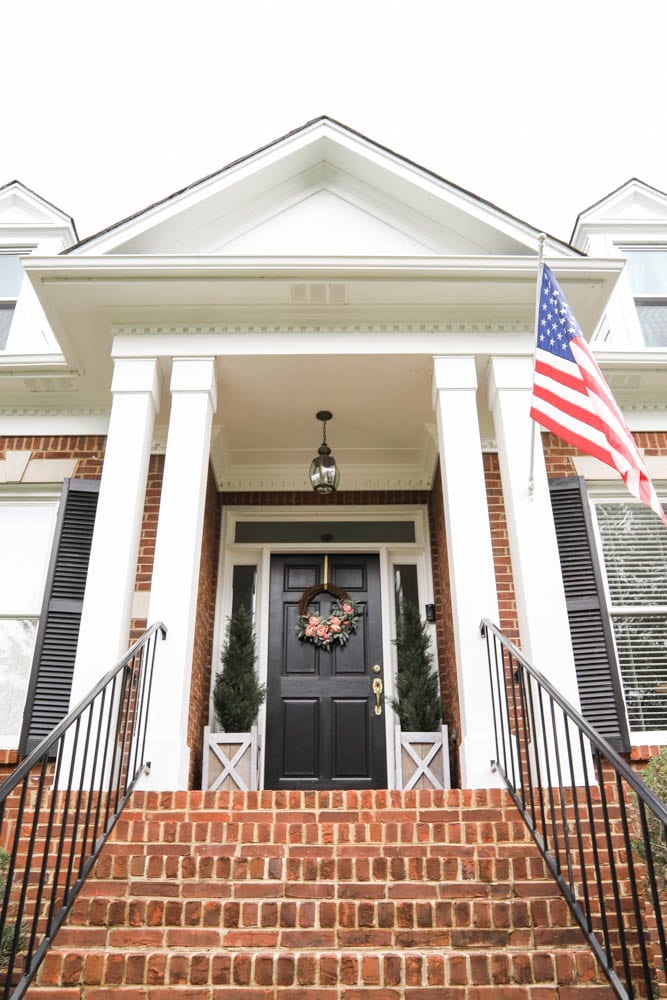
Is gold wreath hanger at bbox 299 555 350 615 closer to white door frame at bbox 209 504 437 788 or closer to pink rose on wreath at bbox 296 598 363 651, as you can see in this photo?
pink rose on wreath at bbox 296 598 363 651

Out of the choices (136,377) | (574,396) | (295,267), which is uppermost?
(295,267)

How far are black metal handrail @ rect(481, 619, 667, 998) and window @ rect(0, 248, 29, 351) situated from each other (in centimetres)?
516

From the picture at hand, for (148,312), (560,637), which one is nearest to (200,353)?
(148,312)

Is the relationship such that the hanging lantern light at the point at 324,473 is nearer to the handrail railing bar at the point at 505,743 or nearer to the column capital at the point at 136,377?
the column capital at the point at 136,377

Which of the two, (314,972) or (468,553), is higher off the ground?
(468,553)

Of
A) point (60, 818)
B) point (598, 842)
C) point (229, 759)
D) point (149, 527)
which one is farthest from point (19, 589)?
point (598, 842)

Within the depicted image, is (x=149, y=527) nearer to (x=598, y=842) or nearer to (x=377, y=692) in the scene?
(x=377, y=692)

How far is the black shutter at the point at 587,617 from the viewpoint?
5.18 meters

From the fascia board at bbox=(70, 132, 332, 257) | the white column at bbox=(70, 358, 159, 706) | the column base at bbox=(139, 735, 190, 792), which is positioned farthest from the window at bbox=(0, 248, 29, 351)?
the column base at bbox=(139, 735, 190, 792)

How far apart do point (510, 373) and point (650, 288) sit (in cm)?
280

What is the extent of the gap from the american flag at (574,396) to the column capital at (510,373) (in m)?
0.83

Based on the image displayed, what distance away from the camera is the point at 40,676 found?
524 cm

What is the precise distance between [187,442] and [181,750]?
1965mm

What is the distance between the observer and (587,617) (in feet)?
18.0
